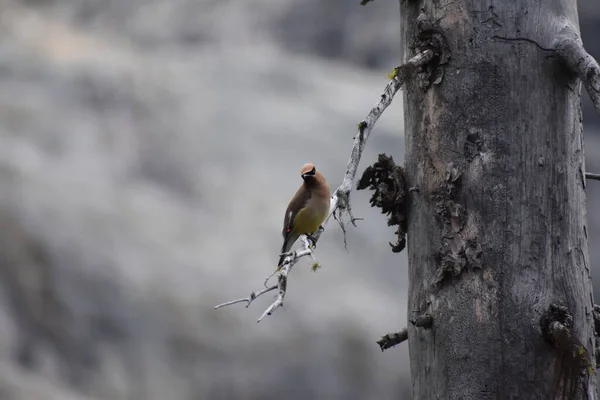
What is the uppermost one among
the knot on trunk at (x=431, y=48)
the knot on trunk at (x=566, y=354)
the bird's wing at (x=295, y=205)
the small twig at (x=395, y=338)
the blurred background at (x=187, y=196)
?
the blurred background at (x=187, y=196)

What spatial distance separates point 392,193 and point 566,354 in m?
0.73

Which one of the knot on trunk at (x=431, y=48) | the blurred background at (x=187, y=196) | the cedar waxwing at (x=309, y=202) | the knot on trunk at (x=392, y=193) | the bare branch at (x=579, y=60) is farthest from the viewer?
the blurred background at (x=187, y=196)

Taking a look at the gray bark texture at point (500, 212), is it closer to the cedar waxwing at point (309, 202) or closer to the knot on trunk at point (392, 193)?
the knot on trunk at point (392, 193)

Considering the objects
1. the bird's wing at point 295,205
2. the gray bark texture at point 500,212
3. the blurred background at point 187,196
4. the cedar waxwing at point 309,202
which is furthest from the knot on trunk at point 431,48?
the blurred background at point 187,196

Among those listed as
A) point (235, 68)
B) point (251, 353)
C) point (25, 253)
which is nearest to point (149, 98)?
point (235, 68)

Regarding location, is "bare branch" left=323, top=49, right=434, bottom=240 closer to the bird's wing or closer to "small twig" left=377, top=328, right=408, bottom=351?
"small twig" left=377, top=328, right=408, bottom=351

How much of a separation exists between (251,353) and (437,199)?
7444 mm

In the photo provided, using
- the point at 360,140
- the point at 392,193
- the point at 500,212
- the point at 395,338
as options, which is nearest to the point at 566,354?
the point at 500,212

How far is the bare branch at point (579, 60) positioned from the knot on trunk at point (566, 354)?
1.94ft

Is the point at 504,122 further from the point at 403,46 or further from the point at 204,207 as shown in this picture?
the point at 204,207

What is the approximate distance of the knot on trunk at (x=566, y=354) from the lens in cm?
220

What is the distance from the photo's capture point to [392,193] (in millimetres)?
2582

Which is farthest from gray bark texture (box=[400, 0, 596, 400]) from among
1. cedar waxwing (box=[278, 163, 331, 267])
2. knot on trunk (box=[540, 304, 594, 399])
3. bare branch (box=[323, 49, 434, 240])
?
cedar waxwing (box=[278, 163, 331, 267])

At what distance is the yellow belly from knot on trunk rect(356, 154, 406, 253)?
3.16m
